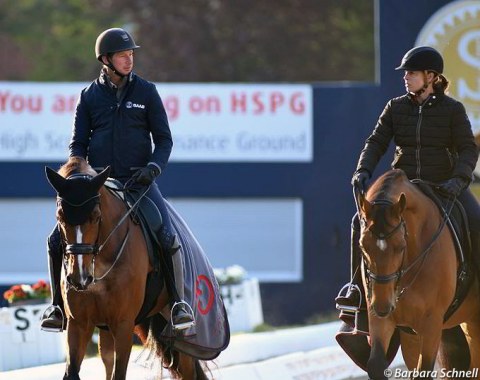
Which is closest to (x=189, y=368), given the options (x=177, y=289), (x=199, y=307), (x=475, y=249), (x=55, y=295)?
(x=199, y=307)

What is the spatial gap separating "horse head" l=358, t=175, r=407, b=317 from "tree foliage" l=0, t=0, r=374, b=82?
23.8 m

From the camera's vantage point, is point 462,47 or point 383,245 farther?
point 462,47

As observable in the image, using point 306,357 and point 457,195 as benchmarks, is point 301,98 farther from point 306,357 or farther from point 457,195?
point 457,195

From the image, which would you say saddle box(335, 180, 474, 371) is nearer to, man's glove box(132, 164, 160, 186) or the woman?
the woman

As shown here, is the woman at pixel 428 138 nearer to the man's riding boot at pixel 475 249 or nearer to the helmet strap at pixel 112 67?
the man's riding boot at pixel 475 249

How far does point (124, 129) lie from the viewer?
8.98 meters

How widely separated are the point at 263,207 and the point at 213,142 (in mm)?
1434

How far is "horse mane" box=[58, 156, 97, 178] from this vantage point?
27.1 ft

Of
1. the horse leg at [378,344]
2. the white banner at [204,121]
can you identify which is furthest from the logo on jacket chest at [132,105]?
the white banner at [204,121]

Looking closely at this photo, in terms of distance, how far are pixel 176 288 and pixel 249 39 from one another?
24421 millimetres

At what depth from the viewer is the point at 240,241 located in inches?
842

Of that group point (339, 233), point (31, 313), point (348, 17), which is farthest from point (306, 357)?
point (348, 17)

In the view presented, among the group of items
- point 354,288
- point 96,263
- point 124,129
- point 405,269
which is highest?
point 124,129

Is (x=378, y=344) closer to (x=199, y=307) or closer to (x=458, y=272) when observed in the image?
(x=458, y=272)
